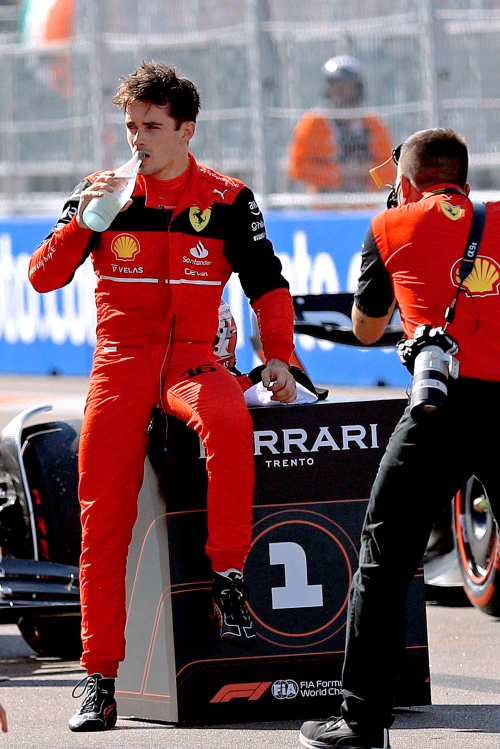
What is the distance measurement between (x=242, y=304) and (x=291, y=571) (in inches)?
285

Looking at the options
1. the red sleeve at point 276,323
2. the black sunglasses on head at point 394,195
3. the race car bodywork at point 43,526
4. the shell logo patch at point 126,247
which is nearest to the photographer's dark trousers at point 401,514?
the black sunglasses on head at point 394,195

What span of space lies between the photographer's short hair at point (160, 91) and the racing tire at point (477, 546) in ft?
6.51

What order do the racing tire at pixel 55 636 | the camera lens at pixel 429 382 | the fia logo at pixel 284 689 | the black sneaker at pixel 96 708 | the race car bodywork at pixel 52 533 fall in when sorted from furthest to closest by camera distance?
the racing tire at pixel 55 636, the race car bodywork at pixel 52 533, the fia logo at pixel 284 689, the black sneaker at pixel 96 708, the camera lens at pixel 429 382

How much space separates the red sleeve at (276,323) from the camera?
15.5 feet

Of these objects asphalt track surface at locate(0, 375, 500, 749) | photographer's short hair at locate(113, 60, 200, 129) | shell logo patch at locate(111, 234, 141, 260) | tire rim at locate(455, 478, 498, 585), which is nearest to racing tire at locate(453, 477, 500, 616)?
tire rim at locate(455, 478, 498, 585)

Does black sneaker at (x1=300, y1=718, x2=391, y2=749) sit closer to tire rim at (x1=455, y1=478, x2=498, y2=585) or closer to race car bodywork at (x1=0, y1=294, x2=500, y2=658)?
race car bodywork at (x1=0, y1=294, x2=500, y2=658)

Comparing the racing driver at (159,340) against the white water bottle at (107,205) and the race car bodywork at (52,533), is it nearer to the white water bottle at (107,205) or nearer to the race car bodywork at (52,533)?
the white water bottle at (107,205)

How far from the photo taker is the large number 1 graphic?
15.3 ft

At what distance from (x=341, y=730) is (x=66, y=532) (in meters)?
1.73

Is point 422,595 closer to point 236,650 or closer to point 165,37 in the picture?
point 236,650

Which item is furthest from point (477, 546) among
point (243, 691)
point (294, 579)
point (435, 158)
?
point (435, 158)

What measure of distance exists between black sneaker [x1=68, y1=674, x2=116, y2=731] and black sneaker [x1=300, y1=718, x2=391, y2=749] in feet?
2.25

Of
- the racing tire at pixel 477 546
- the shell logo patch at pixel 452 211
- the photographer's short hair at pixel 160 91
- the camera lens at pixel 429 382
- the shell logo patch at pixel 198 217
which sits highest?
the photographer's short hair at pixel 160 91

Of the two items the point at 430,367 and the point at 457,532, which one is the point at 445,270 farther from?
the point at 457,532
